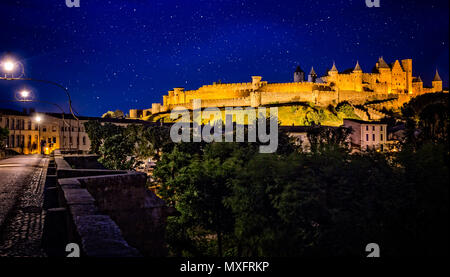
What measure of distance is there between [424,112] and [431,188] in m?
5.22

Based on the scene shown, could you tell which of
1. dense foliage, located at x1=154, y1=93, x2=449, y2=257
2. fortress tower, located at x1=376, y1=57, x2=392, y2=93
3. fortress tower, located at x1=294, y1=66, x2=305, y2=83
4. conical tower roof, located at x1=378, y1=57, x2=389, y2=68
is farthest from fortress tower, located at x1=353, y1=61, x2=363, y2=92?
dense foliage, located at x1=154, y1=93, x2=449, y2=257

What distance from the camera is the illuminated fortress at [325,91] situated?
136238 millimetres

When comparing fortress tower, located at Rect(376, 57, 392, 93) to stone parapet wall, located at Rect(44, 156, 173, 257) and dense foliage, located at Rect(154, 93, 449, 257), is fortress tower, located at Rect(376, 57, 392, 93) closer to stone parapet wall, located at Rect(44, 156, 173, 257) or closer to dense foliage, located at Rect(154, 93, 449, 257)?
dense foliage, located at Rect(154, 93, 449, 257)

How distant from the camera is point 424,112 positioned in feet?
52.2

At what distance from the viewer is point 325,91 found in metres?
137

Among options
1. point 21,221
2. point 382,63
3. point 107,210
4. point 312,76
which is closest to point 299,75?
point 312,76

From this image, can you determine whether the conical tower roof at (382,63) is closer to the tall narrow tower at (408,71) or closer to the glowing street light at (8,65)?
the tall narrow tower at (408,71)

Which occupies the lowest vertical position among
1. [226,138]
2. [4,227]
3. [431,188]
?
[4,227]

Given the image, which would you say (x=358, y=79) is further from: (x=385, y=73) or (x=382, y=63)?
(x=382, y=63)

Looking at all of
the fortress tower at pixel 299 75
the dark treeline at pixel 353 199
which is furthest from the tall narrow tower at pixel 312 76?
the dark treeline at pixel 353 199

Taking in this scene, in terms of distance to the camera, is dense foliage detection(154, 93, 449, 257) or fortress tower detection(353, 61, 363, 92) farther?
fortress tower detection(353, 61, 363, 92)

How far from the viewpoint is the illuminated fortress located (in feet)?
447
